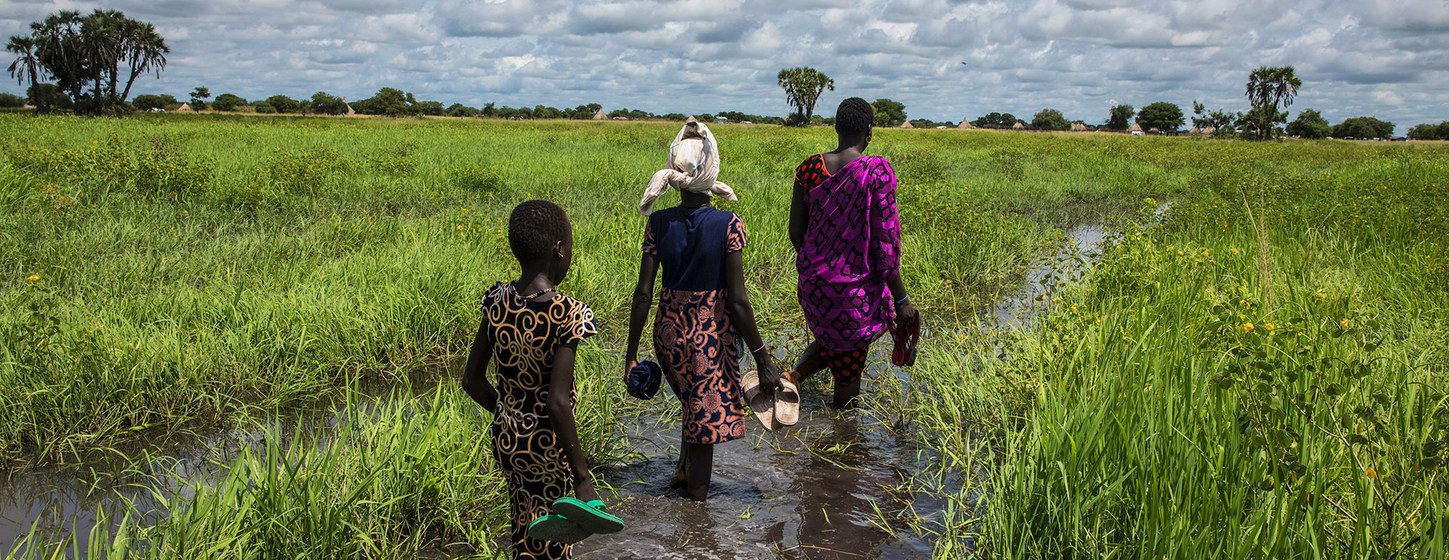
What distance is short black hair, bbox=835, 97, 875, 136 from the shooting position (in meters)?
3.48

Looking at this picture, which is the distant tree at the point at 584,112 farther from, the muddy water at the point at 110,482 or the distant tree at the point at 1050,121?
the muddy water at the point at 110,482

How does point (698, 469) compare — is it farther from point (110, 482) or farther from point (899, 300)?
point (110, 482)

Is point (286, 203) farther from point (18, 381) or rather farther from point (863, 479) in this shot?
point (863, 479)


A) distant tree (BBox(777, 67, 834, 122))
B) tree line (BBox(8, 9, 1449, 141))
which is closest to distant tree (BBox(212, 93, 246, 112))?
tree line (BBox(8, 9, 1449, 141))

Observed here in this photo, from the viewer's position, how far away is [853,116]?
11.4 ft

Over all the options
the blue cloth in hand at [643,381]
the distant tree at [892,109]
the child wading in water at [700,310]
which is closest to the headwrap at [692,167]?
the child wading in water at [700,310]

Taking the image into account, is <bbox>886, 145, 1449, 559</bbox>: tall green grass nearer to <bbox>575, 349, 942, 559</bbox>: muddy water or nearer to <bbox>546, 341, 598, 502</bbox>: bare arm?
<bbox>575, 349, 942, 559</bbox>: muddy water

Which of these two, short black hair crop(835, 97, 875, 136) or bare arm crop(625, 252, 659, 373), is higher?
short black hair crop(835, 97, 875, 136)

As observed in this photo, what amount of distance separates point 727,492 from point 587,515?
1536 millimetres

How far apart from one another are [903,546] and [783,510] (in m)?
0.50

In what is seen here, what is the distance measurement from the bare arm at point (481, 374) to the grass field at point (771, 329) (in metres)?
0.60

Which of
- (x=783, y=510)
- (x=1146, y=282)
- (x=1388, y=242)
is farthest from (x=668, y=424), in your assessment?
(x=1388, y=242)

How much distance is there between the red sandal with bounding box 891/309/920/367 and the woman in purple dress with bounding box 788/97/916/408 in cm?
4

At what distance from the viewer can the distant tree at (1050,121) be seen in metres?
82.8
